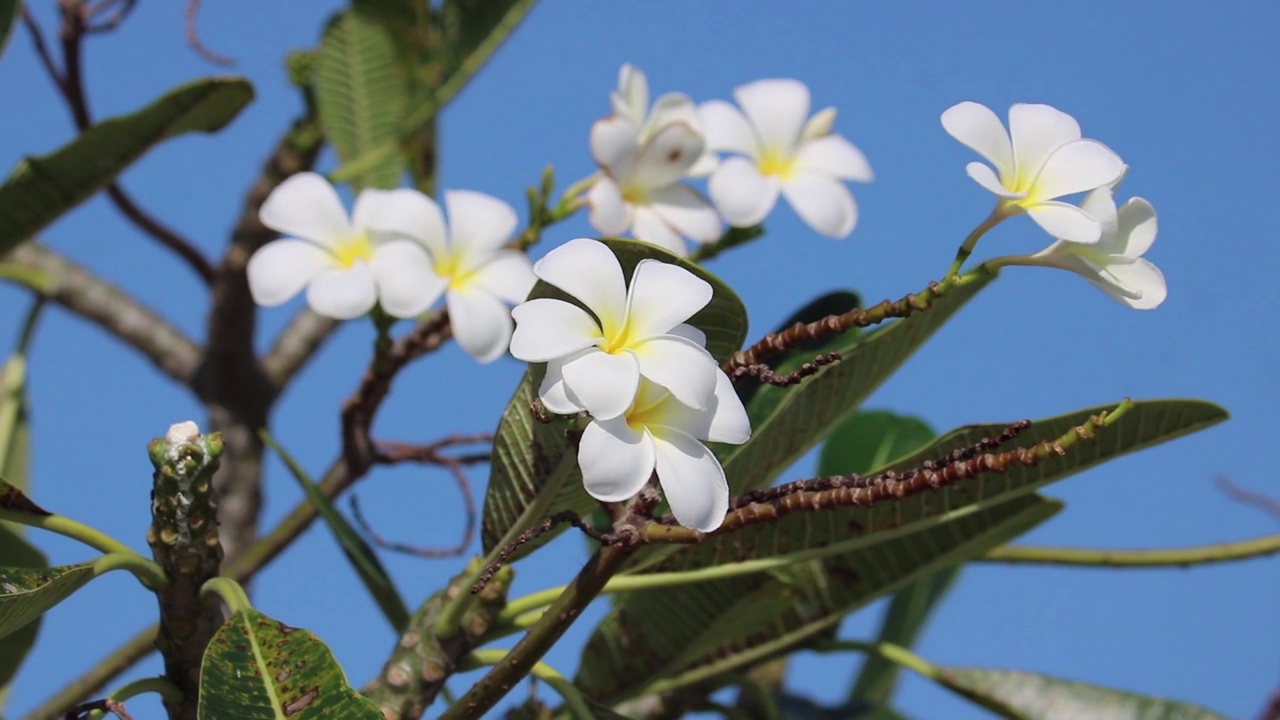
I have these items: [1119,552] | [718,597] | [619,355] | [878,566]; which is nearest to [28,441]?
[718,597]

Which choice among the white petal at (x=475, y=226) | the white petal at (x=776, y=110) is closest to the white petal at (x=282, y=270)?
the white petal at (x=475, y=226)

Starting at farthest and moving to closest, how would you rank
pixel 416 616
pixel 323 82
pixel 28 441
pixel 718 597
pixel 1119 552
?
pixel 323 82 → pixel 28 441 → pixel 1119 552 → pixel 718 597 → pixel 416 616

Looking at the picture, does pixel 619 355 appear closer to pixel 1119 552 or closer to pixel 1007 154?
pixel 1007 154

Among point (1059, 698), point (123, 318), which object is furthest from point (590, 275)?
point (123, 318)

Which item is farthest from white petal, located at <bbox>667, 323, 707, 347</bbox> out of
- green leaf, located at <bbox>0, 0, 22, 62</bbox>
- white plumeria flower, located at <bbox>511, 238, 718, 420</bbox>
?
green leaf, located at <bbox>0, 0, 22, 62</bbox>

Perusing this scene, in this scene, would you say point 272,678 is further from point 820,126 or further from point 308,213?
point 820,126

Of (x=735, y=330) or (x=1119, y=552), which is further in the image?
(x=1119, y=552)

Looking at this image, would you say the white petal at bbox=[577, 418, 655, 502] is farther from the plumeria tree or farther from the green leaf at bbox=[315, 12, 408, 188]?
the green leaf at bbox=[315, 12, 408, 188]
